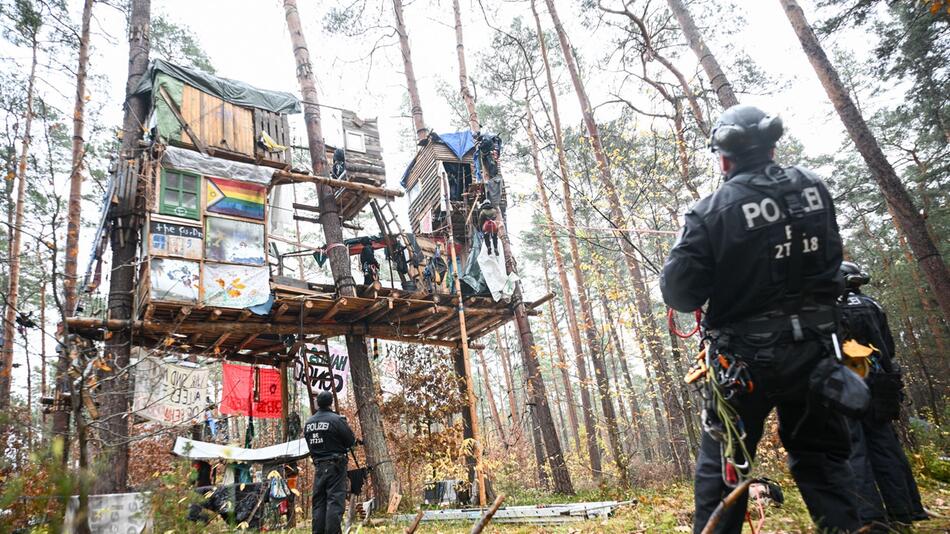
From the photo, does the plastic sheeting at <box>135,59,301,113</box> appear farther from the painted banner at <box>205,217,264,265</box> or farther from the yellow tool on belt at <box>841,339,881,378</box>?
the yellow tool on belt at <box>841,339,881,378</box>

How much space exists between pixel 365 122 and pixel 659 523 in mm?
11496

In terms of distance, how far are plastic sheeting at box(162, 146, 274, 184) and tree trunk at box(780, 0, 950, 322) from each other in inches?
413

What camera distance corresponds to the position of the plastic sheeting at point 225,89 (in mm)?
10453

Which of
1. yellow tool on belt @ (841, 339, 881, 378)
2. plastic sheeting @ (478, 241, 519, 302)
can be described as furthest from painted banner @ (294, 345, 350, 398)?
yellow tool on belt @ (841, 339, 881, 378)

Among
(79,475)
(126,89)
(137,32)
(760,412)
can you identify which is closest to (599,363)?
(760,412)

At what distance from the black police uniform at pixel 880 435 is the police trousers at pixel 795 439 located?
1.40 m

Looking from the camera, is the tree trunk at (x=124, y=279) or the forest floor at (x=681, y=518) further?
the tree trunk at (x=124, y=279)

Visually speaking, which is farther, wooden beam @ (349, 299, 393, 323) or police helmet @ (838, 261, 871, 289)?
wooden beam @ (349, 299, 393, 323)

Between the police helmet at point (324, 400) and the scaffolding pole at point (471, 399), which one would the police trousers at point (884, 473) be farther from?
the scaffolding pole at point (471, 399)

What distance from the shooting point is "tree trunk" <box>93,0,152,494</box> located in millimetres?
8648

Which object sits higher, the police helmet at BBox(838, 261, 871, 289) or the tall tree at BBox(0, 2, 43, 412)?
the tall tree at BBox(0, 2, 43, 412)

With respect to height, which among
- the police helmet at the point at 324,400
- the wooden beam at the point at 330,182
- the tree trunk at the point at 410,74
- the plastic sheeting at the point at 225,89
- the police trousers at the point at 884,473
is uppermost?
the tree trunk at the point at 410,74

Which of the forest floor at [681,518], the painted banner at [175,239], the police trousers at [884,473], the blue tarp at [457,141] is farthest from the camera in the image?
the blue tarp at [457,141]

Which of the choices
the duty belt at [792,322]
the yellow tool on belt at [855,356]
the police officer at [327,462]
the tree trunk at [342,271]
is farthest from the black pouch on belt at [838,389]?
the tree trunk at [342,271]
